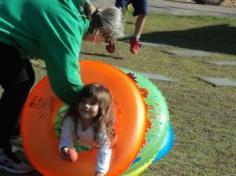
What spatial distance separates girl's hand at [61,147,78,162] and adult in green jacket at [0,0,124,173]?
25cm

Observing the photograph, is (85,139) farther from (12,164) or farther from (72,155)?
(12,164)

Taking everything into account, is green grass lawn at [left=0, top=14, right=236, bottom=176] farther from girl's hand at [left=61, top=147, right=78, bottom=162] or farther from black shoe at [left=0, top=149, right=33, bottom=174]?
girl's hand at [left=61, top=147, right=78, bottom=162]

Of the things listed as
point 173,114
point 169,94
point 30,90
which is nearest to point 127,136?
point 30,90

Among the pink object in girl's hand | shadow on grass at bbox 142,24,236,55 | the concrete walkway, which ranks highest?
the pink object in girl's hand

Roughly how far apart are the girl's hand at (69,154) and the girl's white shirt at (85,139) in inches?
1.0

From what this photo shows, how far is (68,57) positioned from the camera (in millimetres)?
2957

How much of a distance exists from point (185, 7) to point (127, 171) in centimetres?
1141

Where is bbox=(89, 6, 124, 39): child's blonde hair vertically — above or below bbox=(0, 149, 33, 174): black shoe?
above

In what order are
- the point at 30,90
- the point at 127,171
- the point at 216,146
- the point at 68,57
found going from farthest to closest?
the point at 216,146, the point at 30,90, the point at 127,171, the point at 68,57

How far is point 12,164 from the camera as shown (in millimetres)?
3418

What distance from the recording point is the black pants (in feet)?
10.8

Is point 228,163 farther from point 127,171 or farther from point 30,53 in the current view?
point 30,53

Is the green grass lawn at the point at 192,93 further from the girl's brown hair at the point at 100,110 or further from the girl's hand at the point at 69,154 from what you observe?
the girl's brown hair at the point at 100,110

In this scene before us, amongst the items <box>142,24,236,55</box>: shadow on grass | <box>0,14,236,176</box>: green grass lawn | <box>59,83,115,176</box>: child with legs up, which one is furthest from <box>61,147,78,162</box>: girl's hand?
<box>142,24,236,55</box>: shadow on grass
